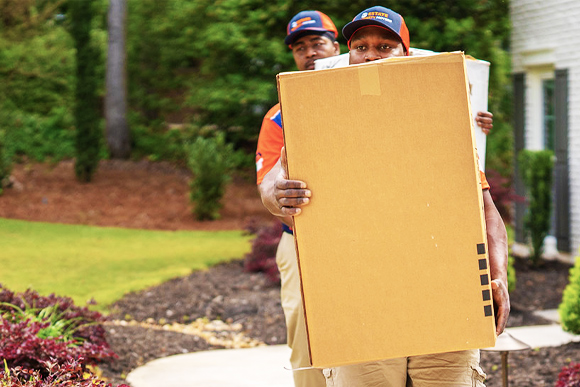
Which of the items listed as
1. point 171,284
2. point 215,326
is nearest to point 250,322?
point 215,326

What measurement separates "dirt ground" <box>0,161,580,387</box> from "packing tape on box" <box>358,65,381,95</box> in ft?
10.1

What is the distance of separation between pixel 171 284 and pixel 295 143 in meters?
6.46

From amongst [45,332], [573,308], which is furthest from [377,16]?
[573,308]

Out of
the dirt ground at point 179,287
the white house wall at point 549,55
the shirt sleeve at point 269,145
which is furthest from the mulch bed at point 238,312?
the shirt sleeve at point 269,145

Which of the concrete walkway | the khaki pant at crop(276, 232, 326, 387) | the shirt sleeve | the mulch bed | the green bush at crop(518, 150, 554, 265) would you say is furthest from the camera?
the green bush at crop(518, 150, 554, 265)

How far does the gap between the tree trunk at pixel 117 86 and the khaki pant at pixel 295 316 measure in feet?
49.5

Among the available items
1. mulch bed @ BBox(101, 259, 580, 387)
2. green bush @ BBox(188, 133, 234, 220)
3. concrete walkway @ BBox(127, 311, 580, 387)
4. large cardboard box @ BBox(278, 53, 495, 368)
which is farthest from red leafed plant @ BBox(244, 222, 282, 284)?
large cardboard box @ BBox(278, 53, 495, 368)

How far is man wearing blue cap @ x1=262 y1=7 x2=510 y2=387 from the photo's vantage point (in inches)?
87.4

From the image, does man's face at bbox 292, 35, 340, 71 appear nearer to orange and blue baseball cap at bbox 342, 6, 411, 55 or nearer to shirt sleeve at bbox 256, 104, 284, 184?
shirt sleeve at bbox 256, 104, 284, 184

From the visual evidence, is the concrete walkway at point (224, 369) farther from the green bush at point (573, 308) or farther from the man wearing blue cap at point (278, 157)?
the man wearing blue cap at point (278, 157)

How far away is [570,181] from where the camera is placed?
914cm

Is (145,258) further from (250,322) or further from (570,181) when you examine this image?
(570,181)

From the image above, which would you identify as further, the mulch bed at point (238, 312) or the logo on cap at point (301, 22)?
the mulch bed at point (238, 312)

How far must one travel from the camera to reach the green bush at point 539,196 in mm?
8984
